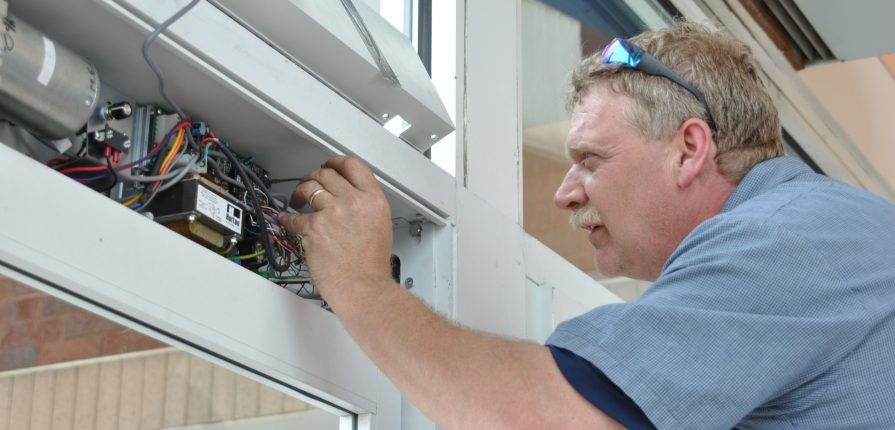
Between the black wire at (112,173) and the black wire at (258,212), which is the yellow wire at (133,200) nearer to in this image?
the black wire at (112,173)

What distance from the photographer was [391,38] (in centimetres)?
173

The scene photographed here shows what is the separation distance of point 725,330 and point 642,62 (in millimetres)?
620

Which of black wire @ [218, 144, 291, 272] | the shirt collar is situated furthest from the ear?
black wire @ [218, 144, 291, 272]

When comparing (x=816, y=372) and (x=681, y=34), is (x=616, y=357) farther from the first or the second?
(x=681, y=34)

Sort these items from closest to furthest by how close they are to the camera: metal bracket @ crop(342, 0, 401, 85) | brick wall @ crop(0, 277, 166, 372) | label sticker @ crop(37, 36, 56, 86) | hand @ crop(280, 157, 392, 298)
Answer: brick wall @ crop(0, 277, 166, 372)
label sticker @ crop(37, 36, 56, 86)
hand @ crop(280, 157, 392, 298)
metal bracket @ crop(342, 0, 401, 85)

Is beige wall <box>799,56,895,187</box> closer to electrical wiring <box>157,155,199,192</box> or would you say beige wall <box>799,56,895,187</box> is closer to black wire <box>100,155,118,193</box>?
electrical wiring <box>157,155,199,192</box>

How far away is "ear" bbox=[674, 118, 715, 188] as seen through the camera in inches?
64.7

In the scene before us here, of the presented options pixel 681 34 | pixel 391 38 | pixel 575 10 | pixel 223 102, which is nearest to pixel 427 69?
pixel 391 38

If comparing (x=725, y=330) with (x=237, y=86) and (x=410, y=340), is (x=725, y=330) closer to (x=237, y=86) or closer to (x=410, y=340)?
(x=410, y=340)

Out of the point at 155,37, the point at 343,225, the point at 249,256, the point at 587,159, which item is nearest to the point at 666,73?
the point at 587,159

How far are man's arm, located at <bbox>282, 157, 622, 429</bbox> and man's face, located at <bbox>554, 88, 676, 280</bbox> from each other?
358mm

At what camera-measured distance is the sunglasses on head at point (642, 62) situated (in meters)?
1.68

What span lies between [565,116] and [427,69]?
1.69 ft

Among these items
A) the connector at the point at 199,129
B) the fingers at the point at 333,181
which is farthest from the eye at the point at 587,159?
the connector at the point at 199,129
